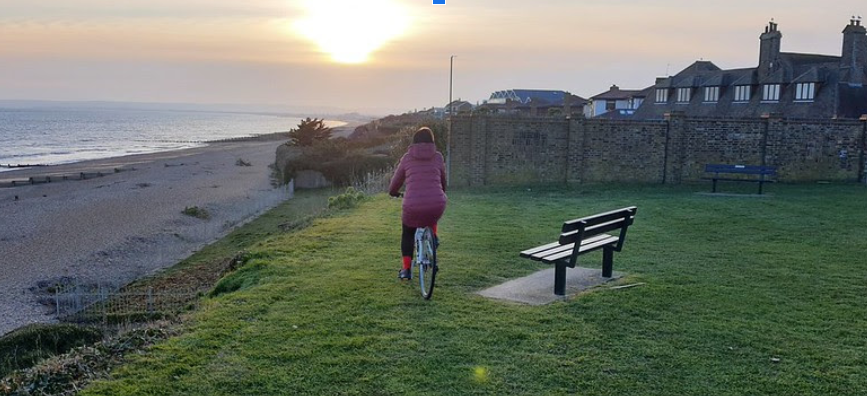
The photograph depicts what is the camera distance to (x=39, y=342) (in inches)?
319

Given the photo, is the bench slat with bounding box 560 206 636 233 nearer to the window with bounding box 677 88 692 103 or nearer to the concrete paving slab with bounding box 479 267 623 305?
the concrete paving slab with bounding box 479 267 623 305

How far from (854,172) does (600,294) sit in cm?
1799

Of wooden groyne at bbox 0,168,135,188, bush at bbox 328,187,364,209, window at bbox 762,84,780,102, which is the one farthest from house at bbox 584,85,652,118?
bush at bbox 328,187,364,209

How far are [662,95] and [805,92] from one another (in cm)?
1241

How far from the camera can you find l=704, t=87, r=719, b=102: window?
137 ft

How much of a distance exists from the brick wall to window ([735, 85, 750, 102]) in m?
18.7

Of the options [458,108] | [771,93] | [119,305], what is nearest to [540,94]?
[458,108]

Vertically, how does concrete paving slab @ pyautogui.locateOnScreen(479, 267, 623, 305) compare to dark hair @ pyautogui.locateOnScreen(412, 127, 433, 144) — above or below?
below

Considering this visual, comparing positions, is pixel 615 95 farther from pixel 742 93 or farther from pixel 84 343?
pixel 84 343

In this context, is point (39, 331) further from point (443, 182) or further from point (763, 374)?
point (763, 374)

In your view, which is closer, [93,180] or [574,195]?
[574,195]

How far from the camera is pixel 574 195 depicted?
19.1 meters

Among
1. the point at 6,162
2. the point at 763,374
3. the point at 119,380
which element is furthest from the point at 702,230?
the point at 6,162

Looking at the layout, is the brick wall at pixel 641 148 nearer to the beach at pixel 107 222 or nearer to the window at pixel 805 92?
the beach at pixel 107 222
